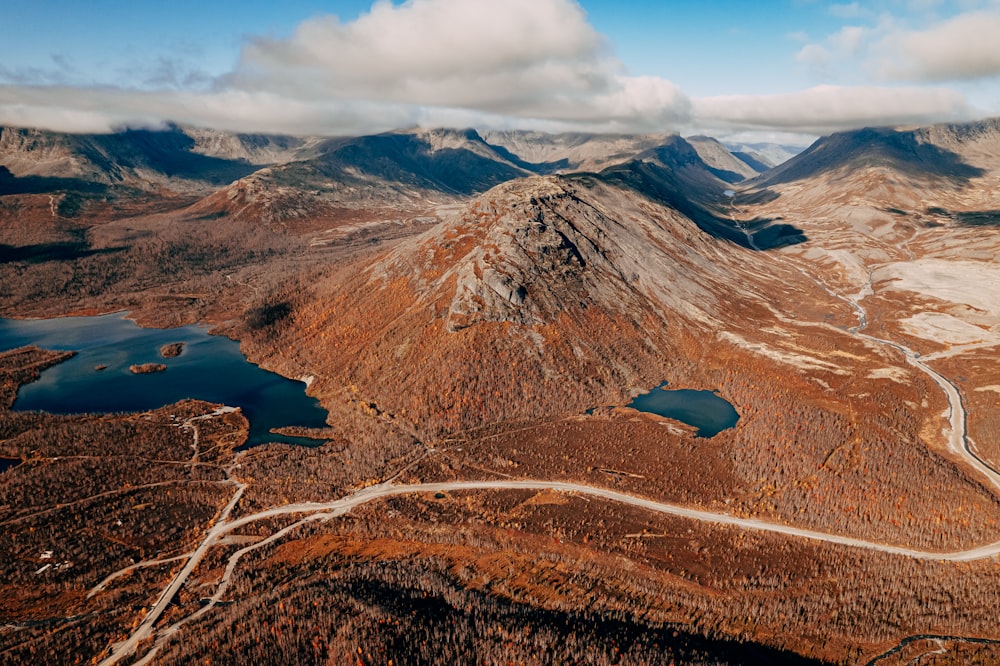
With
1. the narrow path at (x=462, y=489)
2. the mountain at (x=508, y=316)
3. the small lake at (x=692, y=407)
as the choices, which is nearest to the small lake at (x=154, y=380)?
the mountain at (x=508, y=316)

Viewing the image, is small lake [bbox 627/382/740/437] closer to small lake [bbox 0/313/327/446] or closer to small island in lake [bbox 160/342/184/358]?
small lake [bbox 0/313/327/446]

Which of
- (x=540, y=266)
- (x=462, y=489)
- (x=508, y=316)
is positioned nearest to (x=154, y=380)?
(x=508, y=316)

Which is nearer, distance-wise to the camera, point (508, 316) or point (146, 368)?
point (508, 316)

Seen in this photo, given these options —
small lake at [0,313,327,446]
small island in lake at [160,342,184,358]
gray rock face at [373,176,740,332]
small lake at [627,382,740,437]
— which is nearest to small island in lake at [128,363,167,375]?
small lake at [0,313,327,446]

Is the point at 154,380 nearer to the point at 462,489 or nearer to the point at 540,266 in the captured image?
the point at 462,489

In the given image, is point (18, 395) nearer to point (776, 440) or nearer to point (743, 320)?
point (776, 440)
